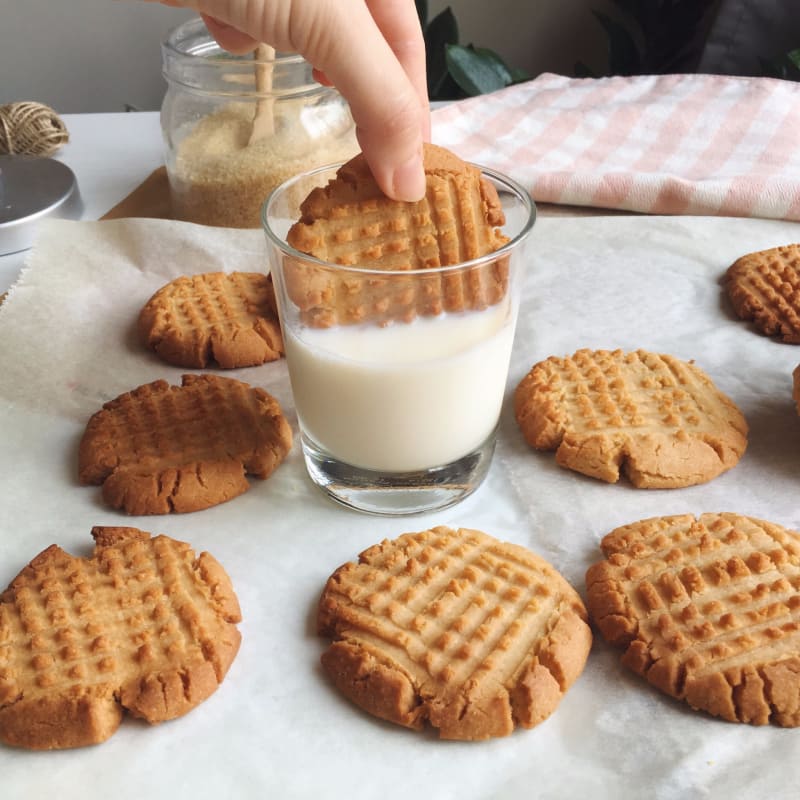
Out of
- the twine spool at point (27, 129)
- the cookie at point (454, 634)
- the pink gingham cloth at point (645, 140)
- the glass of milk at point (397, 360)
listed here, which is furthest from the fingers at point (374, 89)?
the twine spool at point (27, 129)

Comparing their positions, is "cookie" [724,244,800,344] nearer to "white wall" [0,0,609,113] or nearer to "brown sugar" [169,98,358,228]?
"brown sugar" [169,98,358,228]

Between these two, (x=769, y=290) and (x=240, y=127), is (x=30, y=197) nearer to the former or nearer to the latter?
(x=240, y=127)

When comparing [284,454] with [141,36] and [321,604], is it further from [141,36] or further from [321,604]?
[141,36]

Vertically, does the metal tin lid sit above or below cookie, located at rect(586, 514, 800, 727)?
below

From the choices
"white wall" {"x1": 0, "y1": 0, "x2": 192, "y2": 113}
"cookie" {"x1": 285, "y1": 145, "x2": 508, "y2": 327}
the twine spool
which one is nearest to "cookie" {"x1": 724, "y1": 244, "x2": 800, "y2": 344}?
"cookie" {"x1": 285, "y1": 145, "x2": 508, "y2": 327}

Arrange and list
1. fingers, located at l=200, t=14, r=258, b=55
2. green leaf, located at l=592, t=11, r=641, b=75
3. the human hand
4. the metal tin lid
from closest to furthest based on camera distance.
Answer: the human hand → fingers, located at l=200, t=14, r=258, b=55 → the metal tin lid → green leaf, located at l=592, t=11, r=641, b=75

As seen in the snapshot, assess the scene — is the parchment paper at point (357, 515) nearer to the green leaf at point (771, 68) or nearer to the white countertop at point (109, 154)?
the white countertop at point (109, 154)
